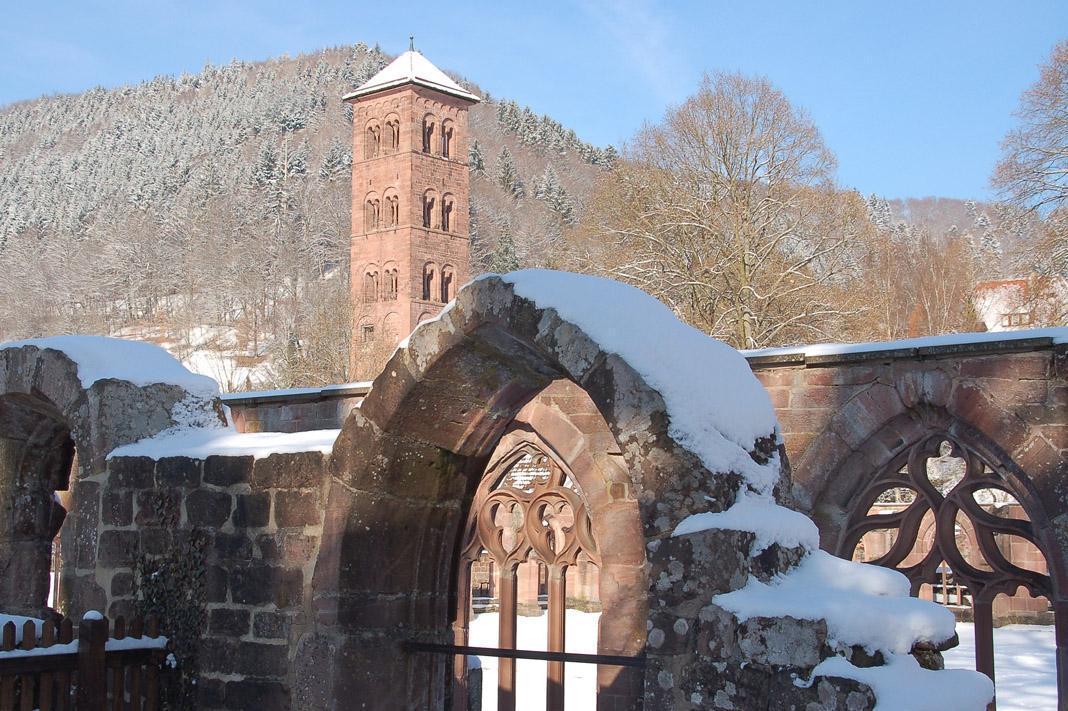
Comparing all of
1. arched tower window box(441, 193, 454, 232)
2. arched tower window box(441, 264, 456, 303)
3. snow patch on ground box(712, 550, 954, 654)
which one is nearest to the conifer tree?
arched tower window box(441, 193, 454, 232)

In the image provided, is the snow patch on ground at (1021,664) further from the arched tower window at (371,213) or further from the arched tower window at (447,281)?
the arched tower window at (371,213)

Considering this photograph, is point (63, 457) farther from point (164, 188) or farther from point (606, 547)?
point (164, 188)

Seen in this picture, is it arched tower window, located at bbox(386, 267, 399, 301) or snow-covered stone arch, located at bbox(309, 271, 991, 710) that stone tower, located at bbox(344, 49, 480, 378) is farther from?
snow-covered stone arch, located at bbox(309, 271, 991, 710)

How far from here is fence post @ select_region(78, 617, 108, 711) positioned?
4926mm

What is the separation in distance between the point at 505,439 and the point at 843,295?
64.9ft

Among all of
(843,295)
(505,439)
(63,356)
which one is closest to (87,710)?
(63,356)

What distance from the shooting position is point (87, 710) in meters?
4.94

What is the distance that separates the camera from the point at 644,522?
394 centimetres

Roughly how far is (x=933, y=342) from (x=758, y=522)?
406 centimetres

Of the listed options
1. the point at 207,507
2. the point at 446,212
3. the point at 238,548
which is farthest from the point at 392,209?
the point at 238,548

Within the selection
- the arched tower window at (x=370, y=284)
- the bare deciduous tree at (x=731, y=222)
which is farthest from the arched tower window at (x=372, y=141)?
the bare deciduous tree at (x=731, y=222)

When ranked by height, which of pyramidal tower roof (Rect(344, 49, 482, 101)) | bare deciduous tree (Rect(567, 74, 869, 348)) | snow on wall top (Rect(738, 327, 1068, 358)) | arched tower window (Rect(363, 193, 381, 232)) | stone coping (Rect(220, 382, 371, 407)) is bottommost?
stone coping (Rect(220, 382, 371, 407))

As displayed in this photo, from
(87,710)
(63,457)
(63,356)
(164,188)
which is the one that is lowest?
(87,710)

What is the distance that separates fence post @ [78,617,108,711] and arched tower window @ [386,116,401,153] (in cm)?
4733
